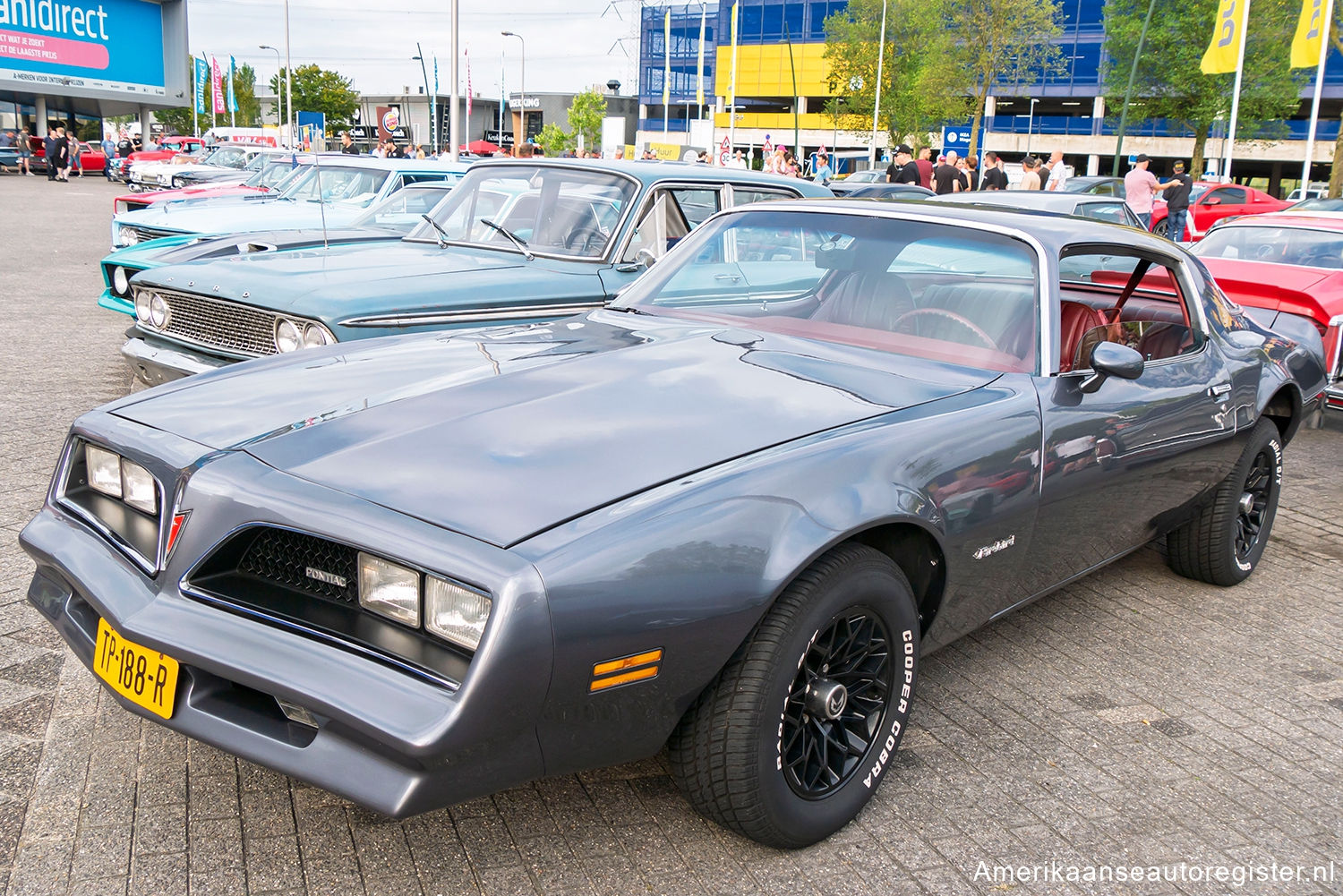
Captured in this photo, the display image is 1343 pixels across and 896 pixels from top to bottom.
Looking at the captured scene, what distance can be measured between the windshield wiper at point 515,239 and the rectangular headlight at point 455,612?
402 cm

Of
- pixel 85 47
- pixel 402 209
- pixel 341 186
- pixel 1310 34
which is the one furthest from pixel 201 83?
pixel 402 209

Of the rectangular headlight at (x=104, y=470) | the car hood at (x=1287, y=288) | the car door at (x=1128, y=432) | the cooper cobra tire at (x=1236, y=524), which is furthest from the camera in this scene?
the car hood at (x=1287, y=288)

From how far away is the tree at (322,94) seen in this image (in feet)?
213

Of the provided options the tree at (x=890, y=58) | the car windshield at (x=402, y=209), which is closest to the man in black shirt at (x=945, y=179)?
the car windshield at (x=402, y=209)

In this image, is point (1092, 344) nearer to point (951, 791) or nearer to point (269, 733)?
point (951, 791)

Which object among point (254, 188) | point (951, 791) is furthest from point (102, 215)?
point (951, 791)

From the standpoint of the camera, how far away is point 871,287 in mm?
3539

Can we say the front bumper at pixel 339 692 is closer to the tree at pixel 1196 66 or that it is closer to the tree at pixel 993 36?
the tree at pixel 993 36

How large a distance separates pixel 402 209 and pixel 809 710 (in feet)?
22.8

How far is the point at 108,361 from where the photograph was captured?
7.83 meters

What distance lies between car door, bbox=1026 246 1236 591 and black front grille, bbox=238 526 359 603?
1923 mm

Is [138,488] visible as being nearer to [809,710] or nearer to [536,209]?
[809,710]

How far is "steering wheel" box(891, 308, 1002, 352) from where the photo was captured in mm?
3334

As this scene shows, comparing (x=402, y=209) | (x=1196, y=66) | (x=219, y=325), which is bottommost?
(x=219, y=325)
